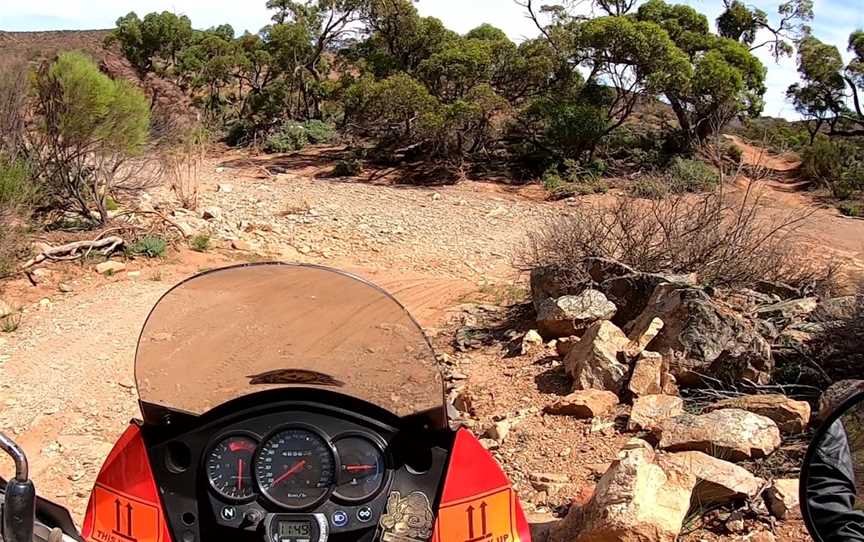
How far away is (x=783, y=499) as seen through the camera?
354 cm

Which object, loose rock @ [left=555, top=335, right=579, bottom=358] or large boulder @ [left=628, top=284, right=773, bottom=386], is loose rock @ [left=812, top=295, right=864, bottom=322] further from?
loose rock @ [left=555, top=335, right=579, bottom=358]

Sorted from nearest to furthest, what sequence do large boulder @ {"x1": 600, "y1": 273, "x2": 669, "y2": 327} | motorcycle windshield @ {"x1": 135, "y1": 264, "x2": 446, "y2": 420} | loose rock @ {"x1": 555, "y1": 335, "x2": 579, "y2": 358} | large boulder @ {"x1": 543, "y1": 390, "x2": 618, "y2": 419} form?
motorcycle windshield @ {"x1": 135, "y1": 264, "x2": 446, "y2": 420} → large boulder @ {"x1": 543, "y1": 390, "x2": 618, "y2": 419} → loose rock @ {"x1": 555, "y1": 335, "x2": 579, "y2": 358} → large boulder @ {"x1": 600, "y1": 273, "x2": 669, "y2": 327}

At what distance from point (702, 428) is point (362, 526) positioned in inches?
105

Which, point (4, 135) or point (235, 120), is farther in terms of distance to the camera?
point (235, 120)

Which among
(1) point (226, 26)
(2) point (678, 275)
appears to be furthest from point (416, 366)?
(1) point (226, 26)

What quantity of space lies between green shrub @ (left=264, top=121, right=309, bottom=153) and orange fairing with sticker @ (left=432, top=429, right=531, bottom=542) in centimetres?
2112

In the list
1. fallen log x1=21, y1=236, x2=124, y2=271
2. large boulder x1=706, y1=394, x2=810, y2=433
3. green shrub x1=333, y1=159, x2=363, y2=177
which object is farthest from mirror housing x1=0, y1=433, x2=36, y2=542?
green shrub x1=333, y1=159, x2=363, y2=177

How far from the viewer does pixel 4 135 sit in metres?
10.2

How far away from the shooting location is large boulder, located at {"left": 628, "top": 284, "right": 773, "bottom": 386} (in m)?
5.33

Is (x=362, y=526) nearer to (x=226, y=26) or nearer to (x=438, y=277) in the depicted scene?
(x=438, y=277)

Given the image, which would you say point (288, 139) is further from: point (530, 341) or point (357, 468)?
point (357, 468)

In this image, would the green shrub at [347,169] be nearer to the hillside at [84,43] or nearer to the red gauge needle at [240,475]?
the hillside at [84,43]

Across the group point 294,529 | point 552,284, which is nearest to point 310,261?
point 552,284

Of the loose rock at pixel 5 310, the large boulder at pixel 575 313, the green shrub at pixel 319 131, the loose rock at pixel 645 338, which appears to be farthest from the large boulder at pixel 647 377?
the green shrub at pixel 319 131
